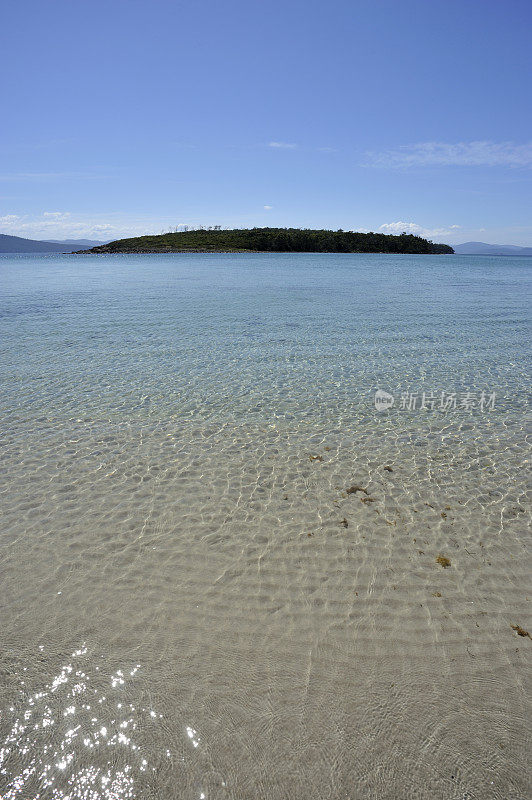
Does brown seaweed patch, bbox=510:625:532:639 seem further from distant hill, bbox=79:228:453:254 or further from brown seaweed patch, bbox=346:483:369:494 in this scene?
distant hill, bbox=79:228:453:254

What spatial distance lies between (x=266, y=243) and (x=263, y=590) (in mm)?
132765

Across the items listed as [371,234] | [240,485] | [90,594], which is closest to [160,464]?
[240,485]

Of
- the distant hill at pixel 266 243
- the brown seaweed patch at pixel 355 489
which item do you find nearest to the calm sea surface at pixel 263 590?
the brown seaweed patch at pixel 355 489

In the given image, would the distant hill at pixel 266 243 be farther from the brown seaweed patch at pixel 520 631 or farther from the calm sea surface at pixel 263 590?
the brown seaweed patch at pixel 520 631

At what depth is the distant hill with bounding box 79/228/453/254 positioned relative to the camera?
118 meters

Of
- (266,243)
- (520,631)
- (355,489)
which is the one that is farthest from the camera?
Answer: (266,243)

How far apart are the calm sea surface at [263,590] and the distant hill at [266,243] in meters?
112

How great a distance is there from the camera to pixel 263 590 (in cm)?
443

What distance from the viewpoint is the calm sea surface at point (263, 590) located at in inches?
117

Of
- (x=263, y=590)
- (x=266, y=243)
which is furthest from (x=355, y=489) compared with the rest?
(x=266, y=243)

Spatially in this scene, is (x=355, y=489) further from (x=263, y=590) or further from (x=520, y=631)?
(x=520, y=631)

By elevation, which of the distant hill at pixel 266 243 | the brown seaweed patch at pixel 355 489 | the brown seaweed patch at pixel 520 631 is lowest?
the brown seaweed patch at pixel 520 631

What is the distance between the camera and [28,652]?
3.68 m

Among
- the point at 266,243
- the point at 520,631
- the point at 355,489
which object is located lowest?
the point at 520,631
